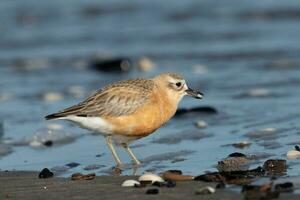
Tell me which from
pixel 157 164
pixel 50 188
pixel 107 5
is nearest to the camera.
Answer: pixel 50 188

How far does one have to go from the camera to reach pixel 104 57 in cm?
1650

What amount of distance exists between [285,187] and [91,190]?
1.54 m

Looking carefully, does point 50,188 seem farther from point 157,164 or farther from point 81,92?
point 81,92

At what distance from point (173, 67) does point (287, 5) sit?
6170 mm

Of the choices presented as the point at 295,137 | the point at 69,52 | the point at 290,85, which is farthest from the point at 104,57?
the point at 295,137

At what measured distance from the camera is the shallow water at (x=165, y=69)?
875 centimetres

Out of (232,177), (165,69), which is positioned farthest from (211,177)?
(165,69)

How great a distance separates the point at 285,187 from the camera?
6238mm

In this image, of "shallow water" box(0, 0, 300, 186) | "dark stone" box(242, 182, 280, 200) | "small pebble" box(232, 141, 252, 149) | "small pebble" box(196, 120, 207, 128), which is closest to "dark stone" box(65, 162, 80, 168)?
"shallow water" box(0, 0, 300, 186)

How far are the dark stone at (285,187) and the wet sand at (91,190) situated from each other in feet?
0.39

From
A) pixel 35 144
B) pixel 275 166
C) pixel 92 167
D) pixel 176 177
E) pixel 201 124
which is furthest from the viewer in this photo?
pixel 201 124

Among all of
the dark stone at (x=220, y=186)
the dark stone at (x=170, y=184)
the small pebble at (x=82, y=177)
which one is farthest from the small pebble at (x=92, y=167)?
the dark stone at (x=220, y=186)

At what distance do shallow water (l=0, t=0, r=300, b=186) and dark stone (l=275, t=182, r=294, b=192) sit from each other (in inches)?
27.2

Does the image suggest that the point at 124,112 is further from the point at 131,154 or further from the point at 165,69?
the point at 165,69
